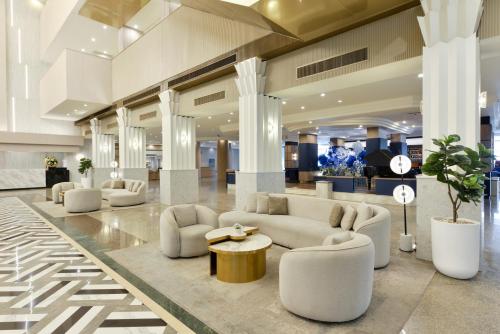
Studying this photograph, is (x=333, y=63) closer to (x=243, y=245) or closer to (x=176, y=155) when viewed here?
(x=243, y=245)

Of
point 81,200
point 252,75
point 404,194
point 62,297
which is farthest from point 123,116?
point 404,194

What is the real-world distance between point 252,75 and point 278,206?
128 inches

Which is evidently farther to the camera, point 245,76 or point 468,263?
point 245,76

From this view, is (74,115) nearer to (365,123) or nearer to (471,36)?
(365,123)

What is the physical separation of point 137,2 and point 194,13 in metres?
3.06

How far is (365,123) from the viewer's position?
1168 centimetres

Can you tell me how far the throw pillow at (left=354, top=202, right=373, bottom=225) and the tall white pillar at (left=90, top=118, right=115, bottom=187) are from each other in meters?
13.6

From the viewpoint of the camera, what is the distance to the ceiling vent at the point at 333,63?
189 inches

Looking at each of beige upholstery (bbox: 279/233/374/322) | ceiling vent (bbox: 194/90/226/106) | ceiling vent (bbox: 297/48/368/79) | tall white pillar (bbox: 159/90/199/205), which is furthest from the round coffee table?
tall white pillar (bbox: 159/90/199/205)

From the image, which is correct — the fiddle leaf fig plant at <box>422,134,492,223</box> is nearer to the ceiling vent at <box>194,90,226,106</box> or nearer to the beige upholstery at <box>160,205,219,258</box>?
the beige upholstery at <box>160,205,219,258</box>

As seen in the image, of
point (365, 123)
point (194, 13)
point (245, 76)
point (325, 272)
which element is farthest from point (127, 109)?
point (325, 272)

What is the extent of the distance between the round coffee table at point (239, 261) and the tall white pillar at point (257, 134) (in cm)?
321

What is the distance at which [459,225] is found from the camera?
3.16 m

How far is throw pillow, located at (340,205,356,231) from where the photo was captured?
3.86 meters
